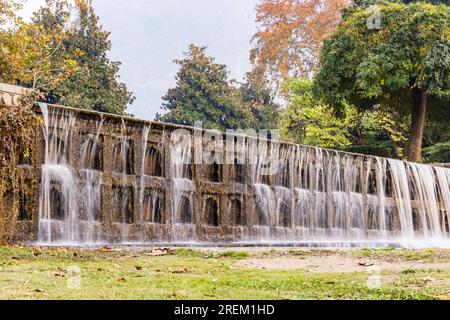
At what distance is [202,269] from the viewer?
8.55 metres

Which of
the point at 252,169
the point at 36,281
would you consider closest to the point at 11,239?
the point at 36,281

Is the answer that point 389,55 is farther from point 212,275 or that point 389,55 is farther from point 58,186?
point 212,275

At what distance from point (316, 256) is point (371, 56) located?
15.8m

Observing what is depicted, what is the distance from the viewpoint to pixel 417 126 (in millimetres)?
28859

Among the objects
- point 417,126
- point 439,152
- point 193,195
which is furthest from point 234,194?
point 439,152

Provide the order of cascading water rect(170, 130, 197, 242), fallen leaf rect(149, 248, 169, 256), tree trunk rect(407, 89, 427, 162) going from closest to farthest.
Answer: fallen leaf rect(149, 248, 169, 256), cascading water rect(170, 130, 197, 242), tree trunk rect(407, 89, 427, 162)

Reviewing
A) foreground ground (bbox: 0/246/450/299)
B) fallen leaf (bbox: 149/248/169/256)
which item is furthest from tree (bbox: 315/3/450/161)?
fallen leaf (bbox: 149/248/169/256)

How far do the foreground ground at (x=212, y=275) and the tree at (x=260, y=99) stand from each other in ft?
128

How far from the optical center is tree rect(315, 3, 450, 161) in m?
25.7

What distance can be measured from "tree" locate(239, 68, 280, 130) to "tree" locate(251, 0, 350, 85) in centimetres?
130

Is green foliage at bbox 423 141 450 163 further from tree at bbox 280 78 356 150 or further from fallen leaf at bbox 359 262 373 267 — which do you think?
fallen leaf at bbox 359 262 373 267

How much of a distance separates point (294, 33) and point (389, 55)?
2369 cm

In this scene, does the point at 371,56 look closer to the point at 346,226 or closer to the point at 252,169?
the point at 346,226

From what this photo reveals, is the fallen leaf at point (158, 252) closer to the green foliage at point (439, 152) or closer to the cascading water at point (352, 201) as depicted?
the cascading water at point (352, 201)
